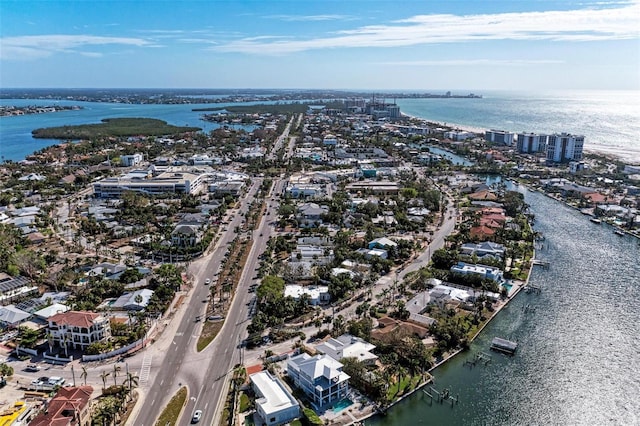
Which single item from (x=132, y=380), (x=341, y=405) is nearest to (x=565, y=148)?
(x=341, y=405)

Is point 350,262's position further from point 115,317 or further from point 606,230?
point 606,230

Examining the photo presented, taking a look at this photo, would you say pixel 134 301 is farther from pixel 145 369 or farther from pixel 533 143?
pixel 533 143

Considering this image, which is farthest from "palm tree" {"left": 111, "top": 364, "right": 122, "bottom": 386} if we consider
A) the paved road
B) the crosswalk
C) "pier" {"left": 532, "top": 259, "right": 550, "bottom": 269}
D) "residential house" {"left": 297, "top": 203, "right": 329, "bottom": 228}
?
"pier" {"left": 532, "top": 259, "right": 550, "bottom": 269}

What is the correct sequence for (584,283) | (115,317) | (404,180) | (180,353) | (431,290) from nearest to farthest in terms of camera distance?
(180,353), (115,317), (431,290), (584,283), (404,180)

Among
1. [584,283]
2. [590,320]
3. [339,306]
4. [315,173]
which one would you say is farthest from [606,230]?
[315,173]

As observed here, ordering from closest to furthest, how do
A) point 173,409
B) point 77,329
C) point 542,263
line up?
point 173,409
point 77,329
point 542,263

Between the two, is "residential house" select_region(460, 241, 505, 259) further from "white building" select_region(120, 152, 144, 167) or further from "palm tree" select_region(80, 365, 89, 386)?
"white building" select_region(120, 152, 144, 167)

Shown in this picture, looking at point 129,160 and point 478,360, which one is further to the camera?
point 129,160
